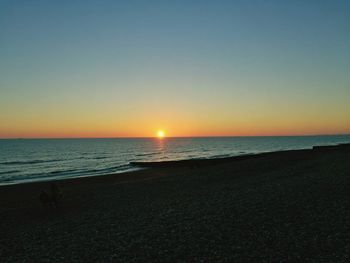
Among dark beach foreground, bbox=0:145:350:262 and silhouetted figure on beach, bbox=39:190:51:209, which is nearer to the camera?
dark beach foreground, bbox=0:145:350:262

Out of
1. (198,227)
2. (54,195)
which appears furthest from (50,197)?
(198,227)

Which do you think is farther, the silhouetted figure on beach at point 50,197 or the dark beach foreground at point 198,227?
the silhouetted figure on beach at point 50,197

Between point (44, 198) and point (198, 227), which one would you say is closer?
point (198, 227)

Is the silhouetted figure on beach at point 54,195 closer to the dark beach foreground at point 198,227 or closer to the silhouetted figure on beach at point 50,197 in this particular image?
the silhouetted figure on beach at point 50,197

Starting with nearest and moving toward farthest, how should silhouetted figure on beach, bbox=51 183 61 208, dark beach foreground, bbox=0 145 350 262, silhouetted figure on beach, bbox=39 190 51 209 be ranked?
dark beach foreground, bbox=0 145 350 262 < silhouetted figure on beach, bbox=39 190 51 209 < silhouetted figure on beach, bbox=51 183 61 208

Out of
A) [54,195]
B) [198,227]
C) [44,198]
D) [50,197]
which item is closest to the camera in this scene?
[198,227]

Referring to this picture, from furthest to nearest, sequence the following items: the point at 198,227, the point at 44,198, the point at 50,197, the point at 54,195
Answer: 1. the point at 50,197
2. the point at 54,195
3. the point at 44,198
4. the point at 198,227

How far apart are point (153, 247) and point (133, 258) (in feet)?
3.78

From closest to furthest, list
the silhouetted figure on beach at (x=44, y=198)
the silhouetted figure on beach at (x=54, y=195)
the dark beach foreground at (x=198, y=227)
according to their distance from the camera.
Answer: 1. the dark beach foreground at (x=198, y=227)
2. the silhouetted figure on beach at (x=44, y=198)
3. the silhouetted figure on beach at (x=54, y=195)

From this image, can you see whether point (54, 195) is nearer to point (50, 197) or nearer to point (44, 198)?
point (50, 197)

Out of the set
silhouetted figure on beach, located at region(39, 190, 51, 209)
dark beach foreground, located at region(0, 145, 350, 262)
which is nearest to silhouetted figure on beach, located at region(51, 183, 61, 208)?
silhouetted figure on beach, located at region(39, 190, 51, 209)

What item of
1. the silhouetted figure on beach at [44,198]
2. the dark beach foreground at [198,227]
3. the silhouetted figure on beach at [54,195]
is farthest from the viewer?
the silhouetted figure on beach at [54,195]

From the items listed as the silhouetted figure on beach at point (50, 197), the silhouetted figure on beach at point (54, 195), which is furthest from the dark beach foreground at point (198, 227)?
the silhouetted figure on beach at point (54, 195)

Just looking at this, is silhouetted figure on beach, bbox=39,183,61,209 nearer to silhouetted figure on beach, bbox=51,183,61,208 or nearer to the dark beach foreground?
silhouetted figure on beach, bbox=51,183,61,208
